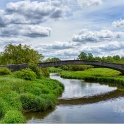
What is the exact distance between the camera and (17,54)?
86.0m

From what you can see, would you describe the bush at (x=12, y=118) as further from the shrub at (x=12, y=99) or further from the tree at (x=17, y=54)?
the tree at (x=17, y=54)

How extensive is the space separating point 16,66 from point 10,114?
4659 centimetres

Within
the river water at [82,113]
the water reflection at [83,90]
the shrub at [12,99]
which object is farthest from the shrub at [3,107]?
the water reflection at [83,90]

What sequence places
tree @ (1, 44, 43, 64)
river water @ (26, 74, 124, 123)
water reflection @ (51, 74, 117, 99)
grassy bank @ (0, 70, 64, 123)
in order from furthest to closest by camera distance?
1. tree @ (1, 44, 43, 64)
2. water reflection @ (51, 74, 117, 99)
3. river water @ (26, 74, 124, 123)
4. grassy bank @ (0, 70, 64, 123)

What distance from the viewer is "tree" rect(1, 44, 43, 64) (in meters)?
85.1

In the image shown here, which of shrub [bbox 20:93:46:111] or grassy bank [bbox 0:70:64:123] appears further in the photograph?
shrub [bbox 20:93:46:111]

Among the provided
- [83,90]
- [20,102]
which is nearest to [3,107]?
[20,102]

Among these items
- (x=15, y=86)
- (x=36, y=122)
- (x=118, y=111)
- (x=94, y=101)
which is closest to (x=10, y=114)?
(x=36, y=122)

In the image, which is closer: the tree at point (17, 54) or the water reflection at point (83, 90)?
the water reflection at point (83, 90)

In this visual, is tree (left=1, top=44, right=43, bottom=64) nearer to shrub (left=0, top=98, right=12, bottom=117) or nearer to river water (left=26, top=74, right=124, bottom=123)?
river water (left=26, top=74, right=124, bottom=123)

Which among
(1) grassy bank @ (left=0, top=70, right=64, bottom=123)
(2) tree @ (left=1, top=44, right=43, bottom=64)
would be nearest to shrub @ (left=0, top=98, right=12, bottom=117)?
(1) grassy bank @ (left=0, top=70, right=64, bottom=123)

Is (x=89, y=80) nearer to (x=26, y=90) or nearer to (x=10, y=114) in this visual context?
(x=26, y=90)

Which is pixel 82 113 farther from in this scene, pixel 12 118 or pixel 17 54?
pixel 17 54

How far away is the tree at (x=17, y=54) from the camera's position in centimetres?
8512
